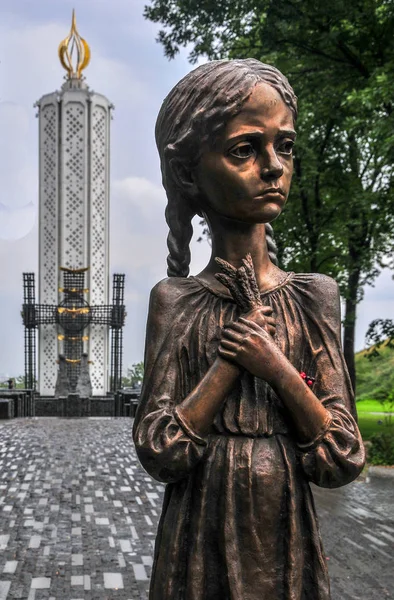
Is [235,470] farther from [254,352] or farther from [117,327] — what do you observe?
[117,327]

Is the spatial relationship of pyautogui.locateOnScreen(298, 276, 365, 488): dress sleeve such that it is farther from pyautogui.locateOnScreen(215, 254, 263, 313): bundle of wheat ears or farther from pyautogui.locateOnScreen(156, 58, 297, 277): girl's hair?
pyautogui.locateOnScreen(156, 58, 297, 277): girl's hair

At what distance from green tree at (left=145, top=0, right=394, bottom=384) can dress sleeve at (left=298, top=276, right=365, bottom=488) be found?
315 inches

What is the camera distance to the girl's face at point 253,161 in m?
2.18

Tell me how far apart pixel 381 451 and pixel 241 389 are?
12.2 meters

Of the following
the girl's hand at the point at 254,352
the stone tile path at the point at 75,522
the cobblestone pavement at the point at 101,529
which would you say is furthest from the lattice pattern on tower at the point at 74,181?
the girl's hand at the point at 254,352

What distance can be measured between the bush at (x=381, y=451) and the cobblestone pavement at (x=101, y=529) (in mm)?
1900

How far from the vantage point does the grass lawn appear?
65.5 feet

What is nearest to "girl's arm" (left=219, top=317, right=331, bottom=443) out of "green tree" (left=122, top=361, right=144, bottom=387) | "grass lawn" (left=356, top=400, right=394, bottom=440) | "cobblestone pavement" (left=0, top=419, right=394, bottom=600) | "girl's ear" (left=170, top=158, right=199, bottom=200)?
"girl's ear" (left=170, top=158, right=199, bottom=200)

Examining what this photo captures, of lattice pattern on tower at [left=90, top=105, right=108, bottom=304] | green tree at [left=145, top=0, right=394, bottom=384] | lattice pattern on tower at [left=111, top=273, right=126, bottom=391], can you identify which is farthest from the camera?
lattice pattern on tower at [left=90, top=105, right=108, bottom=304]

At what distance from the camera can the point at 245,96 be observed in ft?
7.11

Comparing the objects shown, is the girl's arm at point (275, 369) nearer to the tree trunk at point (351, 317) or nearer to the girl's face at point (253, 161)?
the girl's face at point (253, 161)

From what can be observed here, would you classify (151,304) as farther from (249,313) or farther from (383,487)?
(383,487)

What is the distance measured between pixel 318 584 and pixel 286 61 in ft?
36.6

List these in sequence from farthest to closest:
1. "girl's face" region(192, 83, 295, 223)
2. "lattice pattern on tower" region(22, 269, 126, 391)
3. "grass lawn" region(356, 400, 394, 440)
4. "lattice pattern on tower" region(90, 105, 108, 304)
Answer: "lattice pattern on tower" region(90, 105, 108, 304), "lattice pattern on tower" region(22, 269, 126, 391), "grass lawn" region(356, 400, 394, 440), "girl's face" region(192, 83, 295, 223)
